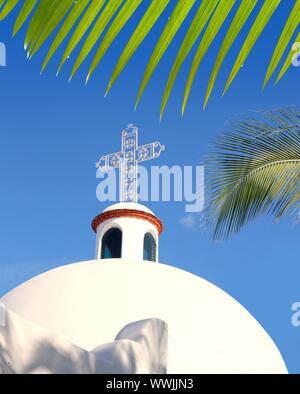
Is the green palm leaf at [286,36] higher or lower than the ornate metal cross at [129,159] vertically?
lower

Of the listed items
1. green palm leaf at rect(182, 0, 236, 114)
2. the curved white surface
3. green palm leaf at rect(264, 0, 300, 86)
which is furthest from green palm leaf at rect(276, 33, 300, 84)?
the curved white surface

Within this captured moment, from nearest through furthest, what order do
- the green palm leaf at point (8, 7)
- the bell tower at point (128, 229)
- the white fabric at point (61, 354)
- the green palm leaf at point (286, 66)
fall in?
1. the green palm leaf at point (8, 7)
2. the green palm leaf at point (286, 66)
3. the white fabric at point (61, 354)
4. the bell tower at point (128, 229)

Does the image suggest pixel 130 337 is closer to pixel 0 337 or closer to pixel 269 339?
pixel 0 337

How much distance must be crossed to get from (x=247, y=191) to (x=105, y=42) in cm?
330

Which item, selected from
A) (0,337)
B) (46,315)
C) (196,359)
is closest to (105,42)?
(0,337)

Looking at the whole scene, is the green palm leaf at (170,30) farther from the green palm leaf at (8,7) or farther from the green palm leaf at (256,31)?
the green palm leaf at (8,7)

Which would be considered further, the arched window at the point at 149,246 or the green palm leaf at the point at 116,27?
the arched window at the point at 149,246

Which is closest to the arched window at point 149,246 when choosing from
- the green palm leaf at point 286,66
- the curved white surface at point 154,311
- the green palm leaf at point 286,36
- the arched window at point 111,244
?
the arched window at point 111,244

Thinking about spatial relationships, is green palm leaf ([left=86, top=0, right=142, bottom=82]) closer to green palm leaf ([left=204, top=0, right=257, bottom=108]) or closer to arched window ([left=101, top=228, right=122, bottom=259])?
green palm leaf ([left=204, top=0, right=257, bottom=108])

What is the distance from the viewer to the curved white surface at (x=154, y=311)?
42.5 feet

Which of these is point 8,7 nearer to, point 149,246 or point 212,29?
point 212,29

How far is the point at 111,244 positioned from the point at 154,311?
18.0ft

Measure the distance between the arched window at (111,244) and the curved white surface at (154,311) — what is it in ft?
10.00

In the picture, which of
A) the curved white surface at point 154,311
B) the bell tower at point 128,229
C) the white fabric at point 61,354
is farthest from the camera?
the bell tower at point 128,229
